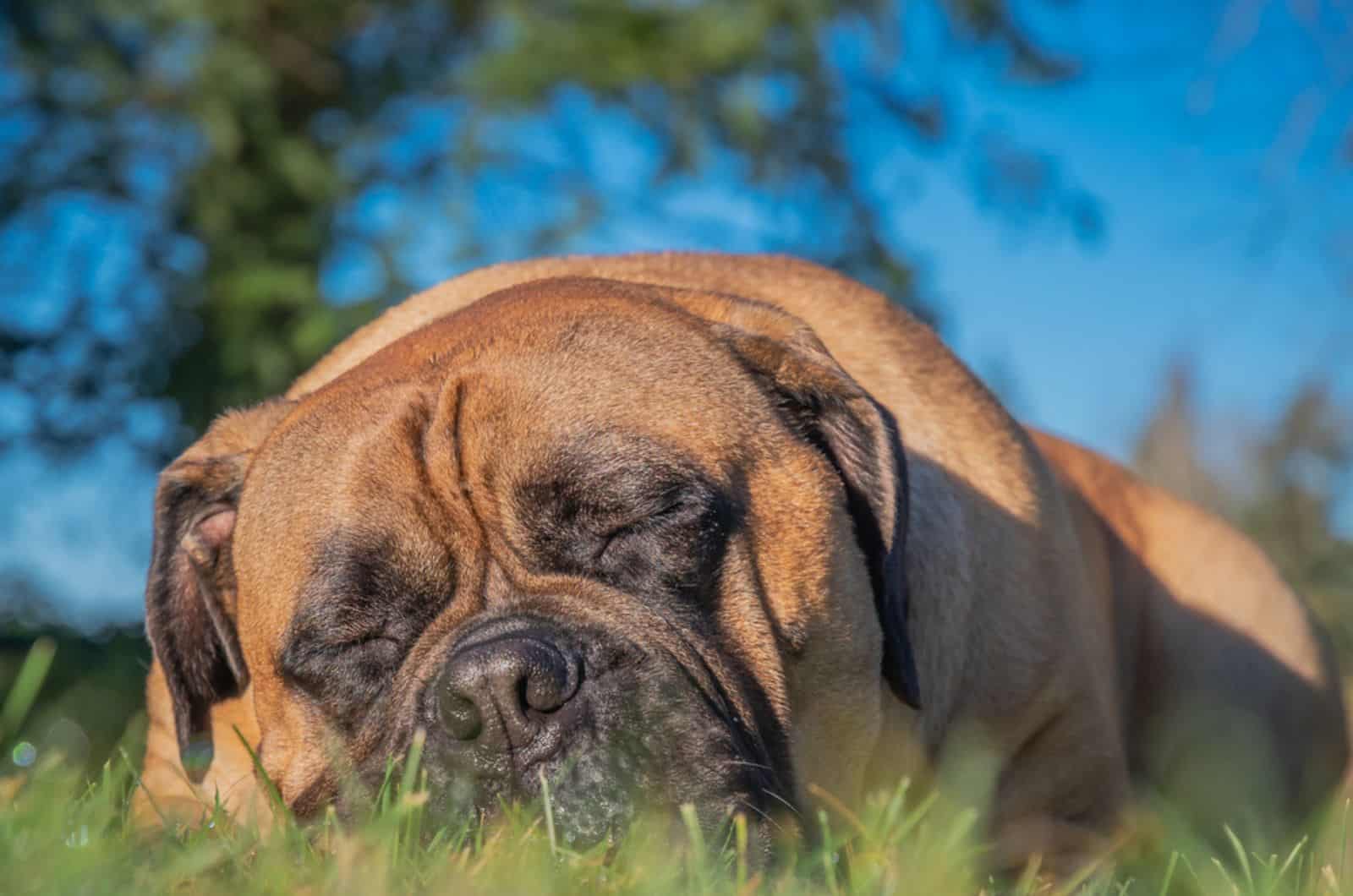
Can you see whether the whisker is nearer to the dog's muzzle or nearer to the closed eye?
the dog's muzzle

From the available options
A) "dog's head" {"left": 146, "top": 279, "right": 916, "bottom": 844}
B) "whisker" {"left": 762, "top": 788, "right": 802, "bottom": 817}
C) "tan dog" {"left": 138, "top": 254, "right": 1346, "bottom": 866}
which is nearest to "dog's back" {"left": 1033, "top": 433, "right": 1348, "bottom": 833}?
"tan dog" {"left": 138, "top": 254, "right": 1346, "bottom": 866}

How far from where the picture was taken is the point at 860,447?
309 cm

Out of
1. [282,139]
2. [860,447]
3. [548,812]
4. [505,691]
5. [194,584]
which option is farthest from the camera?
[282,139]

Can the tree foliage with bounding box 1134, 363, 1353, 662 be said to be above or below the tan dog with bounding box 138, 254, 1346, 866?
below

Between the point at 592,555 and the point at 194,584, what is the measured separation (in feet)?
3.62

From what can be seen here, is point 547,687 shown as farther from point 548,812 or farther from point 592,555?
point 592,555

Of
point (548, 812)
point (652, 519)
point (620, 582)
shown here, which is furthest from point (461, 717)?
point (652, 519)

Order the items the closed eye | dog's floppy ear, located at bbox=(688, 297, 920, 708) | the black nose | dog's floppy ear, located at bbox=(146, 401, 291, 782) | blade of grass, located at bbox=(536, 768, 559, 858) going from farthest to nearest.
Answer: dog's floppy ear, located at bbox=(146, 401, 291, 782) < dog's floppy ear, located at bbox=(688, 297, 920, 708) < the closed eye < the black nose < blade of grass, located at bbox=(536, 768, 559, 858)

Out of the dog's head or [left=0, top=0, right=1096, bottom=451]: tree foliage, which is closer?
the dog's head

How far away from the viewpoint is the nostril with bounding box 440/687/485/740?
2.50m

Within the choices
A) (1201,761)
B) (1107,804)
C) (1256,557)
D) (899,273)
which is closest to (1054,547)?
(1107,804)

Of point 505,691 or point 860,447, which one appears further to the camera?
point 860,447

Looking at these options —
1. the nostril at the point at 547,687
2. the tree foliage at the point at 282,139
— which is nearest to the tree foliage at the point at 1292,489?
the tree foliage at the point at 282,139

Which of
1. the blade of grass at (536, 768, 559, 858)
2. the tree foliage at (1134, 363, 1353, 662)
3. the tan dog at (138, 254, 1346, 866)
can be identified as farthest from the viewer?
the tree foliage at (1134, 363, 1353, 662)
